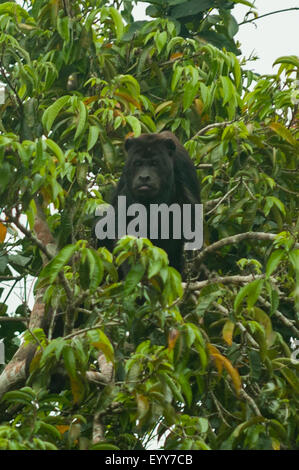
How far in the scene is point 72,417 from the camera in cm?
498

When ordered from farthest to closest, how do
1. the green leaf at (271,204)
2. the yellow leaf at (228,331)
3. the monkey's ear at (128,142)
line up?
the monkey's ear at (128,142), the green leaf at (271,204), the yellow leaf at (228,331)

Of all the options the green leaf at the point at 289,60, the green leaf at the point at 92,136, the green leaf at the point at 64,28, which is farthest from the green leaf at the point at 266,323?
the green leaf at the point at 64,28

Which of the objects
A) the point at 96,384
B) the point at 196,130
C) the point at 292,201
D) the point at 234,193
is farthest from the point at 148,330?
the point at 196,130

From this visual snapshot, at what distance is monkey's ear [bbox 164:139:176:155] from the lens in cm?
750

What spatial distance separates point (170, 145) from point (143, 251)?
3077mm

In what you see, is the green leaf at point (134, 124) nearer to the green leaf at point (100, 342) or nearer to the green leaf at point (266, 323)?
the green leaf at point (266, 323)

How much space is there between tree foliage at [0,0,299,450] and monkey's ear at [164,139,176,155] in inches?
8.7

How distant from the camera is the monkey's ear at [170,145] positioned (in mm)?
7500

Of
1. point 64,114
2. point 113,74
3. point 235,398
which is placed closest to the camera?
point 235,398

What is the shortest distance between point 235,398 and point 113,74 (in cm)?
278

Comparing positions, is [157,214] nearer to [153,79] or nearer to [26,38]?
[153,79]

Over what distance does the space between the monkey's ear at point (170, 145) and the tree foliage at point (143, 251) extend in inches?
8.7

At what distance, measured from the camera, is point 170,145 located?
7531 millimetres

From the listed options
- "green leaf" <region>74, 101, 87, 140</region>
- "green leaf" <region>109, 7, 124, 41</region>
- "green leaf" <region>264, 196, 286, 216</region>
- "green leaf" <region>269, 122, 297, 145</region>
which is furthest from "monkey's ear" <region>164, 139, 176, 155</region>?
"green leaf" <region>74, 101, 87, 140</region>
